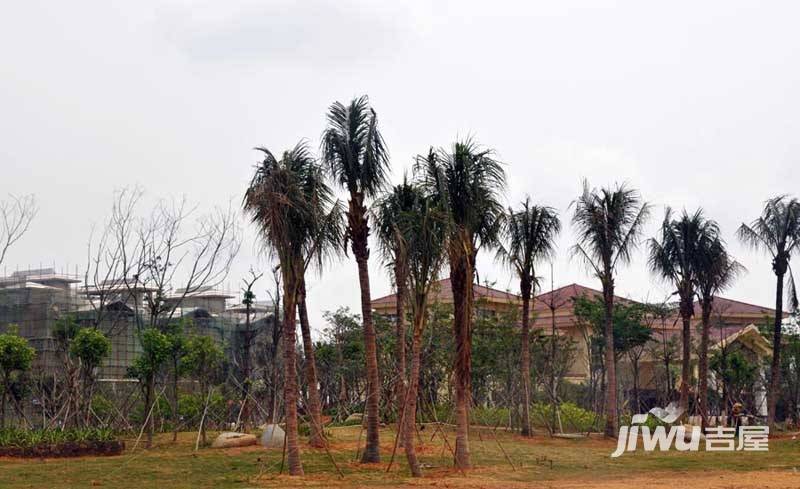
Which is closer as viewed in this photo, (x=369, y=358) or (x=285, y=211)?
(x=285, y=211)

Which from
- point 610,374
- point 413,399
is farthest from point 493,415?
Answer: point 413,399

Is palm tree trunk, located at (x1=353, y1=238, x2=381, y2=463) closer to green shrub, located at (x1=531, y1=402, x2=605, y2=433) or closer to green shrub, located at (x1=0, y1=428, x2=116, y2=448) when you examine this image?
→ green shrub, located at (x1=0, y1=428, x2=116, y2=448)

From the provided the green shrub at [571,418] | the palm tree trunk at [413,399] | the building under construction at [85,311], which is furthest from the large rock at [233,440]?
the green shrub at [571,418]

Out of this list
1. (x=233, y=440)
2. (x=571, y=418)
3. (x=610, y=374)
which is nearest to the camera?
Answer: (x=233, y=440)

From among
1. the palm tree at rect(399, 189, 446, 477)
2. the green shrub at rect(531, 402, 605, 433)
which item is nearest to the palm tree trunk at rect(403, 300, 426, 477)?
the palm tree at rect(399, 189, 446, 477)

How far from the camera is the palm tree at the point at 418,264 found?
56.4 ft

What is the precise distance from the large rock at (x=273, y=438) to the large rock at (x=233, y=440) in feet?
1.23

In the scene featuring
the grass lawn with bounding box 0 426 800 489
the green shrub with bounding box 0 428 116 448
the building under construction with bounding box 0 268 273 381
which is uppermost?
the building under construction with bounding box 0 268 273 381

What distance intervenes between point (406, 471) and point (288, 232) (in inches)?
211

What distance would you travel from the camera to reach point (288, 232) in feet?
56.4

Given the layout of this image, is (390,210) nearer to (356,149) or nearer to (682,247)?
(356,149)

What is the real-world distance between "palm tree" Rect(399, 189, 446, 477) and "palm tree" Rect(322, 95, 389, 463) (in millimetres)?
1939

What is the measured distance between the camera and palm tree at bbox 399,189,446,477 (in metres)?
17.2

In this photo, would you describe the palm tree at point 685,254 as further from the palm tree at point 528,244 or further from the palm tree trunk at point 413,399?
the palm tree trunk at point 413,399
